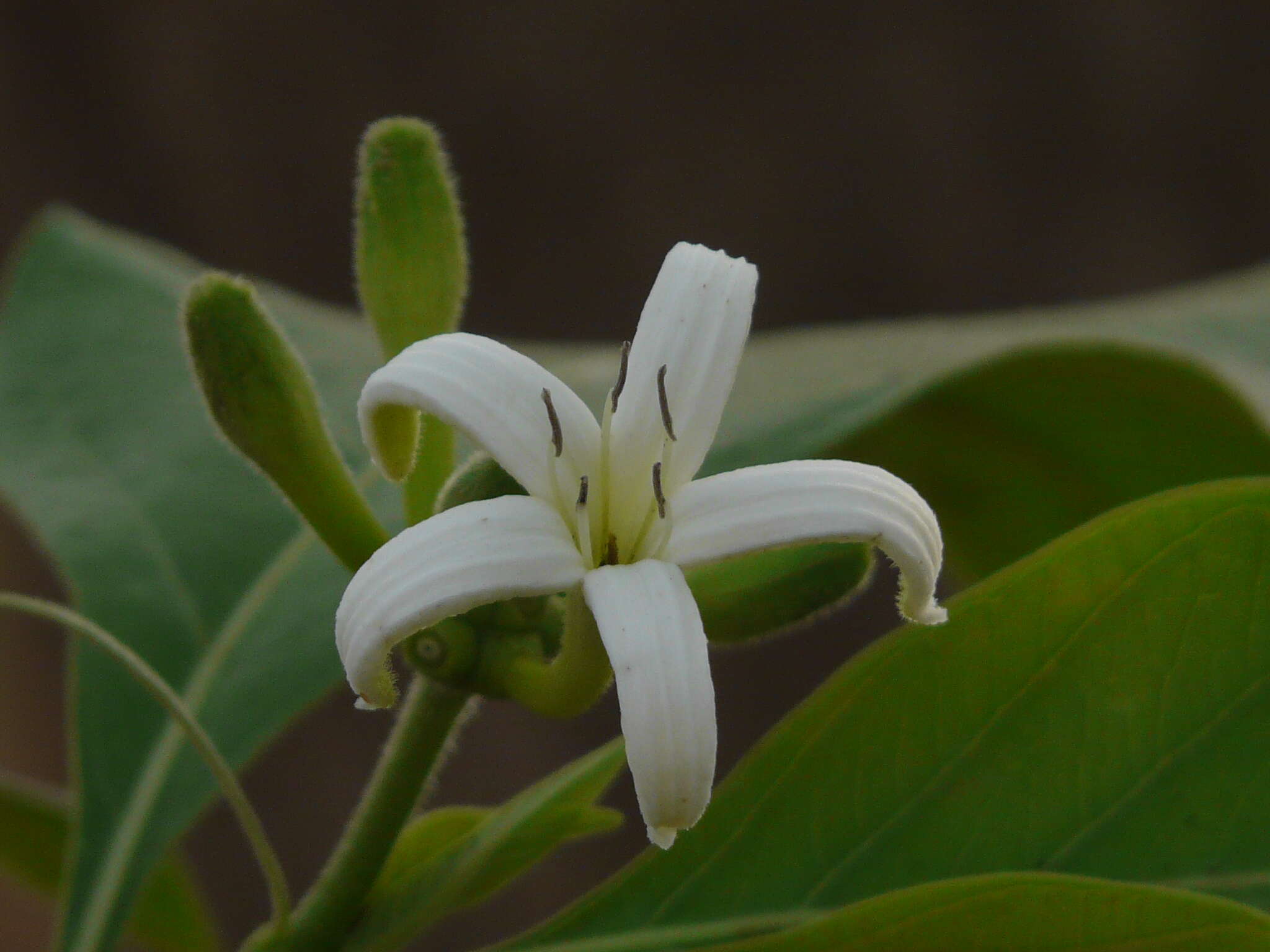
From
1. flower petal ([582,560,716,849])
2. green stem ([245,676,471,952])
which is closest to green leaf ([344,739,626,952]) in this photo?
green stem ([245,676,471,952])

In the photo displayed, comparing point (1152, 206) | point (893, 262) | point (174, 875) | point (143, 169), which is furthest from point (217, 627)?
point (1152, 206)

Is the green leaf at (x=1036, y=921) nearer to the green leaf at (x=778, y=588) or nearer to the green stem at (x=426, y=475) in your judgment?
the green leaf at (x=778, y=588)

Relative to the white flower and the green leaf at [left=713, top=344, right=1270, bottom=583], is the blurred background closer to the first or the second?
the green leaf at [left=713, top=344, right=1270, bottom=583]

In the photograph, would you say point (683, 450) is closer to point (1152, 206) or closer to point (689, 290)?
point (689, 290)

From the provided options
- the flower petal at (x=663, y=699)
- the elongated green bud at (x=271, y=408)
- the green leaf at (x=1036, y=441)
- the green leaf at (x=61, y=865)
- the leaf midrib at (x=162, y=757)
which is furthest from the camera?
the green leaf at (x=61, y=865)

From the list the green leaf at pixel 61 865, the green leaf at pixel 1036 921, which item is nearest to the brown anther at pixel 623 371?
the green leaf at pixel 1036 921

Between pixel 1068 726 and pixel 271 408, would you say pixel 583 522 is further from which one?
pixel 1068 726

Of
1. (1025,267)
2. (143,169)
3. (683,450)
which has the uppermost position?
(683,450)

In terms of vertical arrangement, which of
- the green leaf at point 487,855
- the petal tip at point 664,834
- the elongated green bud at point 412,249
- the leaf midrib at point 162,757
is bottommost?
the leaf midrib at point 162,757
